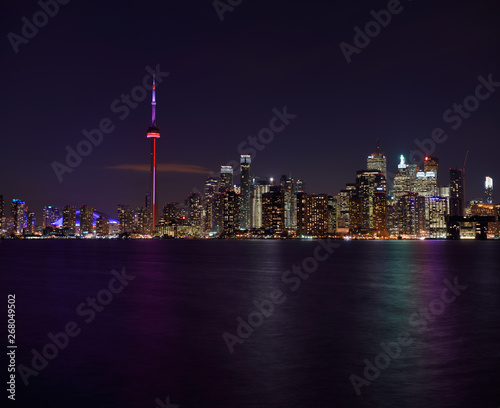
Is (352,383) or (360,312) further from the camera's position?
(360,312)

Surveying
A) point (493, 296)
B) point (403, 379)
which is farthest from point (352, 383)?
point (493, 296)

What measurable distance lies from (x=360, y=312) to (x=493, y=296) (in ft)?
61.1

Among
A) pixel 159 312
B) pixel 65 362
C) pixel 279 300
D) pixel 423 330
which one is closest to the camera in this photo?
pixel 65 362

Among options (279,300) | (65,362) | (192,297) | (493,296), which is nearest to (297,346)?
(65,362)

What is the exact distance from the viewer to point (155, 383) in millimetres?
20422

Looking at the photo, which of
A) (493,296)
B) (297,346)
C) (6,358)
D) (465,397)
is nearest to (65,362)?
(6,358)

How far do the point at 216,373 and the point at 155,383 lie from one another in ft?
8.47

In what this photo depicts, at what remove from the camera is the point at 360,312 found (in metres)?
39.2

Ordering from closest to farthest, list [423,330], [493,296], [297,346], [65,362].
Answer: [65,362] → [297,346] → [423,330] → [493,296]

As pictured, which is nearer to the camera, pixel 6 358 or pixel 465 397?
pixel 465 397

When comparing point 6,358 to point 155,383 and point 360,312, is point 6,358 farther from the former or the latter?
point 360,312

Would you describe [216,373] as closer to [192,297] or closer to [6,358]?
[6,358]

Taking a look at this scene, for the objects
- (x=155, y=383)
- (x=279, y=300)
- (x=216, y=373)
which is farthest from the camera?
(x=279, y=300)

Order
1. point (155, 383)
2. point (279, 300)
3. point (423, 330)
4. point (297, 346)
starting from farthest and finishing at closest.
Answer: point (279, 300) → point (423, 330) → point (297, 346) → point (155, 383)
